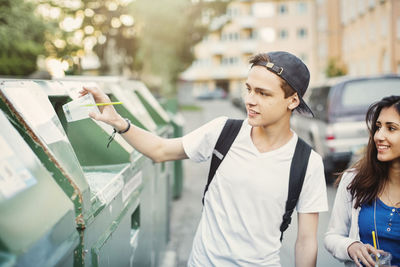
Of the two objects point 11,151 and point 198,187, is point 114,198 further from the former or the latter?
point 198,187

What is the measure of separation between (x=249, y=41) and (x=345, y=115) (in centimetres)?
4938

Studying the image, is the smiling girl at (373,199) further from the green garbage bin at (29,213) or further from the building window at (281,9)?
the building window at (281,9)

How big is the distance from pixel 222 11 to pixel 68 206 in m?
27.8

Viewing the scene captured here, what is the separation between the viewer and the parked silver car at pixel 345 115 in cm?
661

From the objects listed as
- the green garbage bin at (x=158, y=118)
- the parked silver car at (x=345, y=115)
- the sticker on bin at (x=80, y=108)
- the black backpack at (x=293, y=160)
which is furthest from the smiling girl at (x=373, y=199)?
the parked silver car at (x=345, y=115)

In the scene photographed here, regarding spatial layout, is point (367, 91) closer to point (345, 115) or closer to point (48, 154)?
point (345, 115)

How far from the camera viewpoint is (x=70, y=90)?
230 centimetres

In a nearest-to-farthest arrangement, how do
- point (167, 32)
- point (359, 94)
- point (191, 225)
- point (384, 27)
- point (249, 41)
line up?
point (191, 225)
point (359, 94)
point (384, 27)
point (167, 32)
point (249, 41)

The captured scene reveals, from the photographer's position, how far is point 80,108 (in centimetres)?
178

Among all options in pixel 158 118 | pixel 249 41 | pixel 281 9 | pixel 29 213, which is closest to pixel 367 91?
pixel 158 118

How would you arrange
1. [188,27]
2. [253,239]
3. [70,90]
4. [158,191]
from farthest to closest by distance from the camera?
[188,27] → [158,191] → [70,90] → [253,239]

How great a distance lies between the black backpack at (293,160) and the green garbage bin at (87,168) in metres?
0.49

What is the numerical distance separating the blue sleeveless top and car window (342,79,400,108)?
16.5 ft

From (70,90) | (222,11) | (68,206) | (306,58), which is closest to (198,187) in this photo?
(70,90)
